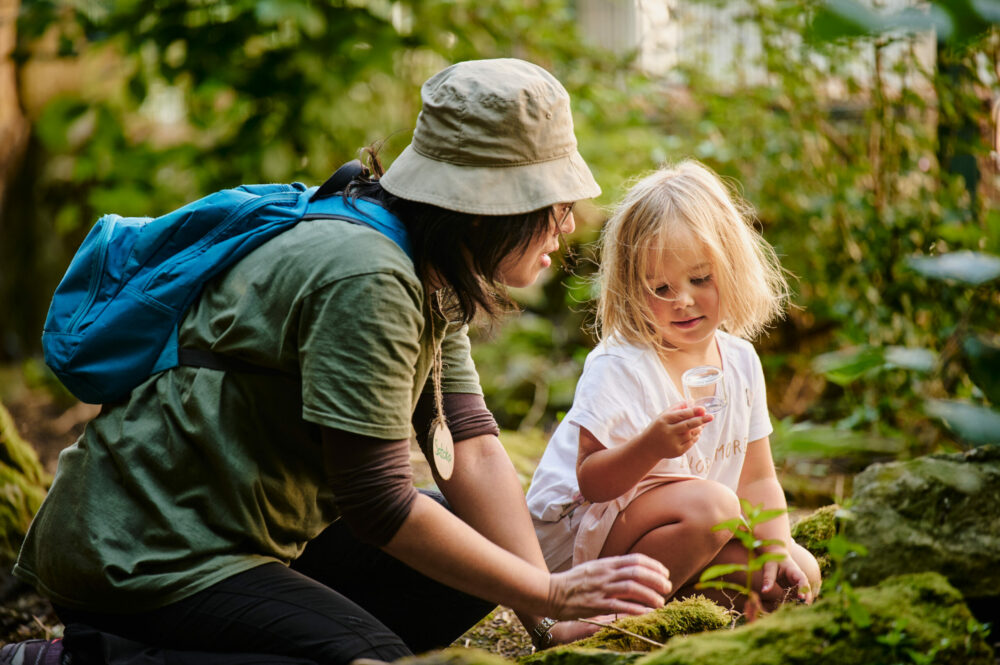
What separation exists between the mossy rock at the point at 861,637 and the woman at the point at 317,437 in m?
0.15

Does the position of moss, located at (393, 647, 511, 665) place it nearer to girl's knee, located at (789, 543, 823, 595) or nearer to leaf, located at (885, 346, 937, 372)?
leaf, located at (885, 346, 937, 372)

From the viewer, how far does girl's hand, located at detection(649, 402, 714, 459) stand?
1.93 m

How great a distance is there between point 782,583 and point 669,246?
81cm

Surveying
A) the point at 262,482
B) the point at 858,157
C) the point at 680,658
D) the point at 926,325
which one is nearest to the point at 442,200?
the point at 262,482

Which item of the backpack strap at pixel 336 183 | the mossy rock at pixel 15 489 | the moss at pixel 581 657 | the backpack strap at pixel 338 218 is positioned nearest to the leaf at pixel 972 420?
the moss at pixel 581 657

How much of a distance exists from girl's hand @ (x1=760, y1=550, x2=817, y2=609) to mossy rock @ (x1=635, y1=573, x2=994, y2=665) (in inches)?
17.2

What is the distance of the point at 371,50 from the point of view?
421 cm

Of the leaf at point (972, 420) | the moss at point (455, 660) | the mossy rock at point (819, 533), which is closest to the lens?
the leaf at point (972, 420)

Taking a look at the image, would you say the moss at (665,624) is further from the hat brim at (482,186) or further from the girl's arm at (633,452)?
the hat brim at (482,186)

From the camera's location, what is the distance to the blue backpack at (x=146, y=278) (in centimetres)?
174

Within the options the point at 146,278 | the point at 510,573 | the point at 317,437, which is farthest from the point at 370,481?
the point at 146,278

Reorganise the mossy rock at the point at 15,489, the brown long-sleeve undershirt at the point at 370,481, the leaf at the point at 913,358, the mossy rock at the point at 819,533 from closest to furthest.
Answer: the leaf at the point at 913,358 → the brown long-sleeve undershirt at the point at 370,481 → the mossy rock at the point at 819,533 → the mossy rock at the point at 15,489

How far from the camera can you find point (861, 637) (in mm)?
1504

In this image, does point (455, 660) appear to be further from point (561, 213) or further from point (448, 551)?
point (561, 213)
